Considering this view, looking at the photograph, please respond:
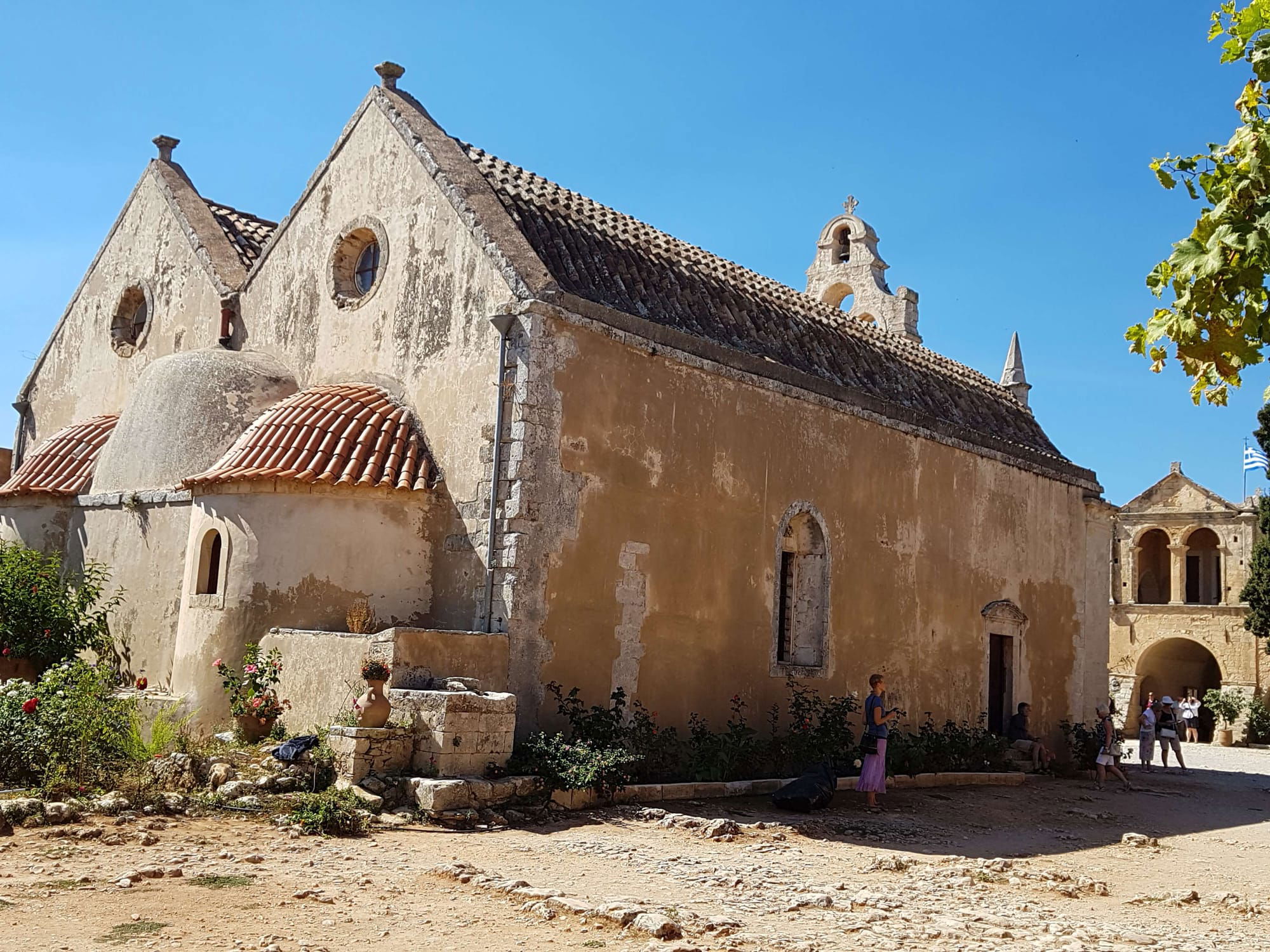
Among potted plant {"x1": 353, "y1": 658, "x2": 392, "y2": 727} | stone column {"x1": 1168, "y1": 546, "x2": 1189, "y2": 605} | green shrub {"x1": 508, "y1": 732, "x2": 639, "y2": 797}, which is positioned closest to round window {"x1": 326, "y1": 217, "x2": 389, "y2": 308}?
potted plant {"x1": 353, "y1": 658, "x2": 392, "y2": 727}

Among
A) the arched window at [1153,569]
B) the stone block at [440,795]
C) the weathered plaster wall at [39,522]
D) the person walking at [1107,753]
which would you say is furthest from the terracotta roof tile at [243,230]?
the arched window at [1153,569]

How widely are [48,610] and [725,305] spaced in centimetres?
908

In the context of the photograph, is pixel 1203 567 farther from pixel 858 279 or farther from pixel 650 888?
pixel 650 888

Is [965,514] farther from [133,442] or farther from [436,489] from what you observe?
[133,442]

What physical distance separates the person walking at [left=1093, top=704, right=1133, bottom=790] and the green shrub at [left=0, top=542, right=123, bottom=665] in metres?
13.8

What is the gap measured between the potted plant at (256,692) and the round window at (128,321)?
801cm

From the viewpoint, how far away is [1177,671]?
4088 centimetres

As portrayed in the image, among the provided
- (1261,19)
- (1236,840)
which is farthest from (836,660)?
(1261,19)

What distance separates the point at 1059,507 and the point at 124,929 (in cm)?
1792

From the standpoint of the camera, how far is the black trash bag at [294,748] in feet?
33.3

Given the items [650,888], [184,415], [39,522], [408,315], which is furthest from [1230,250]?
[39,522]

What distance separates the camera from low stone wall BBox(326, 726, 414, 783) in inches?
394

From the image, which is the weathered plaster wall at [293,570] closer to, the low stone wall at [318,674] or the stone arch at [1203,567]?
the low stone wall at [318,674]

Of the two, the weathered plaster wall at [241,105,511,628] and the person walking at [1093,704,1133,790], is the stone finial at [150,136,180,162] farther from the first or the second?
the person walking at [1093,704,1133,790]
